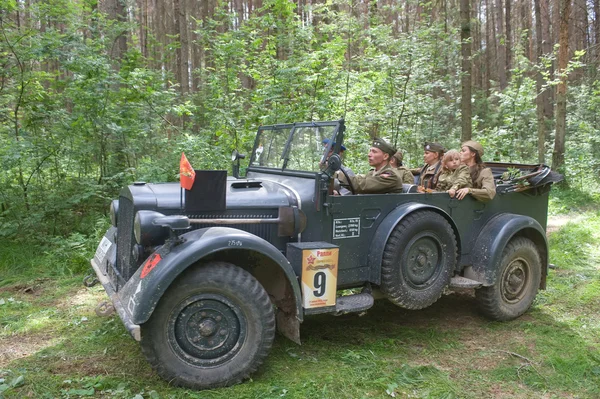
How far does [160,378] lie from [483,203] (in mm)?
3384

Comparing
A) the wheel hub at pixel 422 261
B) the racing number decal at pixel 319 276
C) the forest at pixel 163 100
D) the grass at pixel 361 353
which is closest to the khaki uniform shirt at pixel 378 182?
the wheel hub at pixel 422 261

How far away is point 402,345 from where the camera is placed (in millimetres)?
4340

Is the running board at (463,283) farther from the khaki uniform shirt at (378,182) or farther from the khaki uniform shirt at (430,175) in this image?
the khaki uniform shirt at (430,175)

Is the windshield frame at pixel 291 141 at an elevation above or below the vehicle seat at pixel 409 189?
above

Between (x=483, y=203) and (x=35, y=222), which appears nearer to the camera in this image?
(x=483, y=203)

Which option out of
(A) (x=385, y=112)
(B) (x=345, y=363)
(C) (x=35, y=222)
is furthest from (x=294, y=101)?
(B) (x=345, y=363)

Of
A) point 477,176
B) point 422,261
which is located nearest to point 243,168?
point 477,176

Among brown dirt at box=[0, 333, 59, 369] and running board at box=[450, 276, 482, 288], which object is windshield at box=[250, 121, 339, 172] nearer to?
running board at box=[450, 276, 482, 288]

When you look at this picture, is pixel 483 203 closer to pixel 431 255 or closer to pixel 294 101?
pixel 431 255

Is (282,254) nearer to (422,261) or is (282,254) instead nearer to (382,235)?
(382,235)

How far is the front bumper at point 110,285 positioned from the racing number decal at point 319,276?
1.24 metres

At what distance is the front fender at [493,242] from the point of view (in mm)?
4789

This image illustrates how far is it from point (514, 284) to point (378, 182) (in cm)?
194

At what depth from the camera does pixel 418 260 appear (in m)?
4.31
